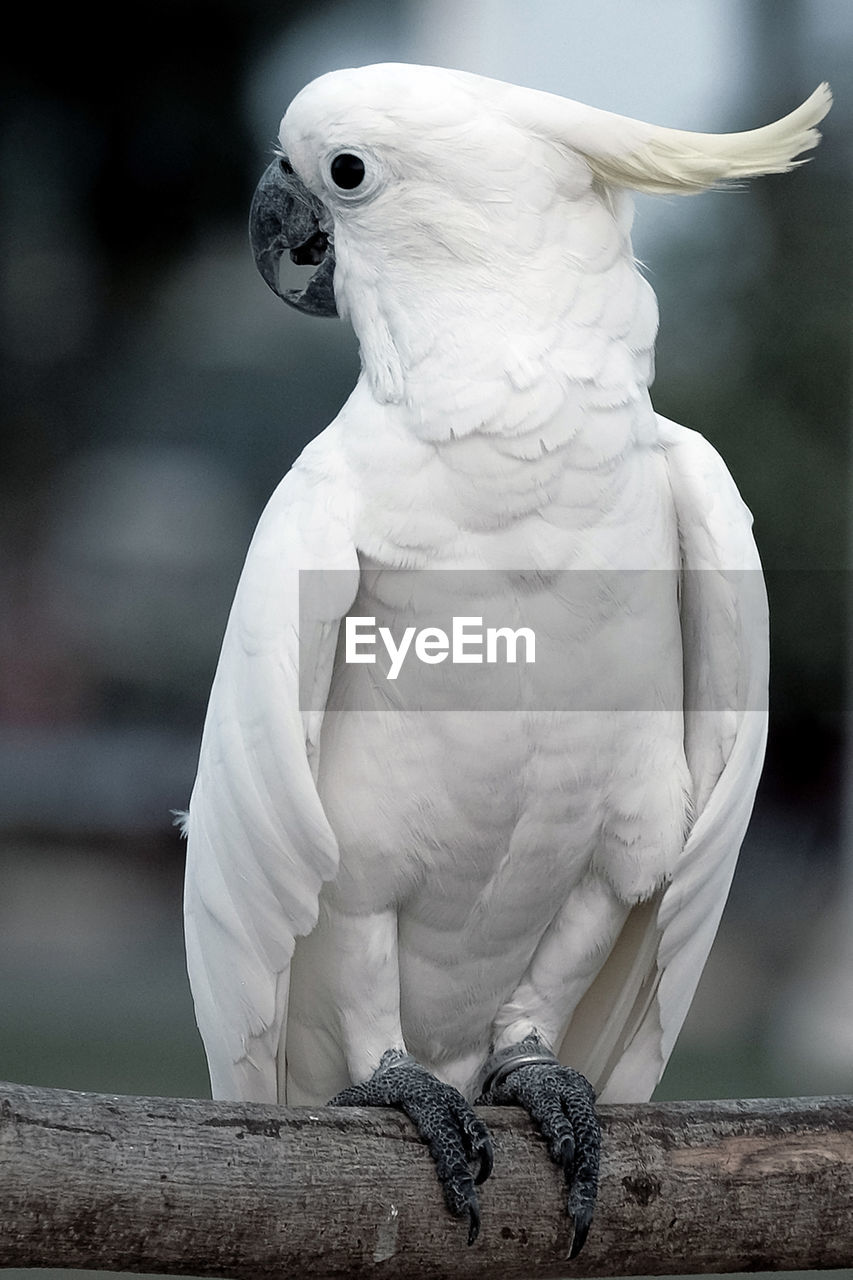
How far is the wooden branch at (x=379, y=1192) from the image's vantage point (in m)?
1.08

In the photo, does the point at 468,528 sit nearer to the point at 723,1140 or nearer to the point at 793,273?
the point at 723,1140

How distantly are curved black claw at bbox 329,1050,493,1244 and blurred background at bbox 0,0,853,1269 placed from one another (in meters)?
2.24

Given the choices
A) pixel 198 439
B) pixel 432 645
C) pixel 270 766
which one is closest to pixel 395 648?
pixel 432 645

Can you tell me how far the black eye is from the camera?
129cm

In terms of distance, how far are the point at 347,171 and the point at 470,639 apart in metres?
0.48

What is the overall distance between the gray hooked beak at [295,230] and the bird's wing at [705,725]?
40cm

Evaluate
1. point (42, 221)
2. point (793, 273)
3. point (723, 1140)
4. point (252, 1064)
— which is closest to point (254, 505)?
point (42, 221)

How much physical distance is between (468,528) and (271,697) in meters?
0.25

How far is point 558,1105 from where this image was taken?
4.28 ft

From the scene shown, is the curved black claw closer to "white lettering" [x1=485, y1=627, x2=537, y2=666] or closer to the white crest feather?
"white lettering" [x1=485, y1=627, x2=537, y2=666]

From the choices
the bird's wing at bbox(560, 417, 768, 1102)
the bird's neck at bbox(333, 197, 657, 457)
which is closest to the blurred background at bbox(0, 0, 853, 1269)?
the bird's wing at bbox(560, 417, 768, 1102)

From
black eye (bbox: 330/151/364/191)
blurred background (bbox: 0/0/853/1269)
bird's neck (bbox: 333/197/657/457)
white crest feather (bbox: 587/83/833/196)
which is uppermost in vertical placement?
white crest feather (bbox: 587/83/833/196)

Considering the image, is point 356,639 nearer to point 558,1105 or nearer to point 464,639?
point 464,639

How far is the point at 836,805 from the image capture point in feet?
12.0
